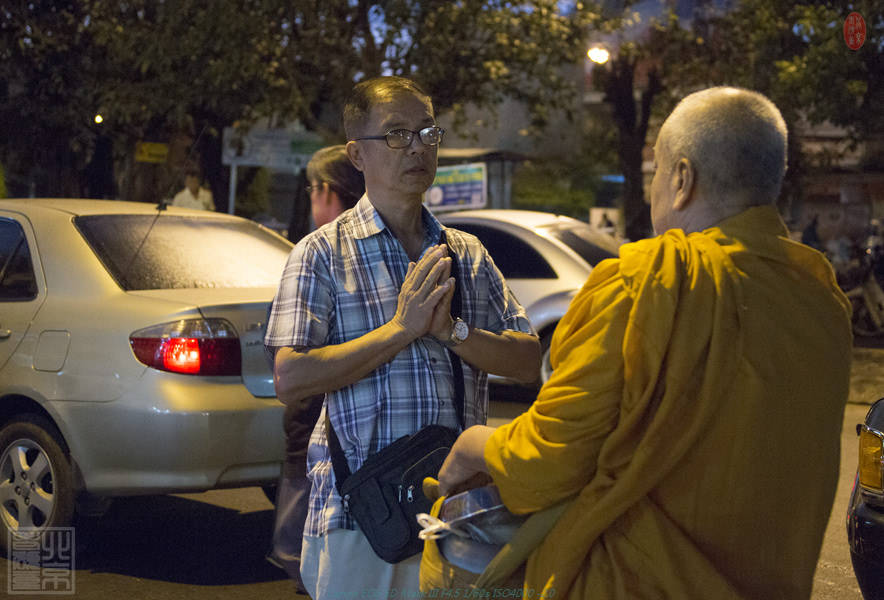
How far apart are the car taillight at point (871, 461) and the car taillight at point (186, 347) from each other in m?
2.43

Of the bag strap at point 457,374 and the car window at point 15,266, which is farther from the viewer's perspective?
the car window at point 15,266

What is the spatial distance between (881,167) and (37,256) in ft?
87.9

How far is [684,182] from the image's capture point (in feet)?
6.46

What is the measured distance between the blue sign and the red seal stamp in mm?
6814

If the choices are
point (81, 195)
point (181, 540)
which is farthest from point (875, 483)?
point (81, 195)

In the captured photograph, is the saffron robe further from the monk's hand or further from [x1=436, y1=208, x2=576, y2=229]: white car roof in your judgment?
[x1=436, y1=208, x2=576, y2=229]: white car roof

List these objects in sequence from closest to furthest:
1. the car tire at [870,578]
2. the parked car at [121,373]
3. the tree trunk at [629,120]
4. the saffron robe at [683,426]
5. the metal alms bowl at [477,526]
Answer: the saffron robe at [683,426], the metal alms bowl at [477,526], the car tire at [870,578], the parked car at [121,373], the tree trunk at [629,120]

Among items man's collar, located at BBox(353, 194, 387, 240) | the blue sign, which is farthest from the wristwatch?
the blue sign

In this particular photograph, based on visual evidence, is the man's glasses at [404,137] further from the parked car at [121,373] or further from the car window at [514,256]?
the car window at [514,256]

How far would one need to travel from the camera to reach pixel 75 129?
69.6ft

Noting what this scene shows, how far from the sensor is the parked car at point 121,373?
461 centimetres

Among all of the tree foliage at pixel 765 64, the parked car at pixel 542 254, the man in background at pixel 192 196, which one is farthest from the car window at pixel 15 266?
the tree foliage at pixel 765 64

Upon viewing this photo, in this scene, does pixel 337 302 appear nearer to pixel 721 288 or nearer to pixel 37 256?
pixel 721 288

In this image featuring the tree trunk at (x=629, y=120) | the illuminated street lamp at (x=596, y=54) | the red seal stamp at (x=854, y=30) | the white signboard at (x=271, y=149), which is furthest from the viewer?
the tree trunk at (x=629, y=120)
